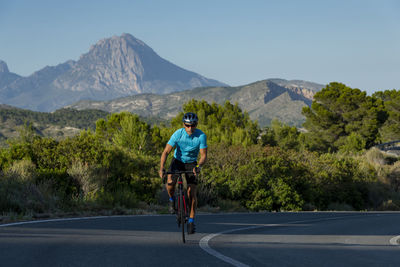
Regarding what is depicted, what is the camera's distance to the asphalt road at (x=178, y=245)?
6.61 meters

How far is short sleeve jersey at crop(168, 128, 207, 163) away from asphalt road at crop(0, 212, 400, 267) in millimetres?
1399

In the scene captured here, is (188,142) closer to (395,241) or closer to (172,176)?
(172,176)

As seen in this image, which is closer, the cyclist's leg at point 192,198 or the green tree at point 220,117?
the cyclist's leg at point 192,198

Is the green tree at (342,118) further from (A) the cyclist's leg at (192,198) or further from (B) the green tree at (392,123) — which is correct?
(A) the cyclist's leg at (192,198)

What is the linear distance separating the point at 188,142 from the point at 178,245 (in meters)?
1.80

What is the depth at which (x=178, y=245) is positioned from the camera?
810 cm

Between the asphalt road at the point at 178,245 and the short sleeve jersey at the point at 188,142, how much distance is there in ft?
4.59

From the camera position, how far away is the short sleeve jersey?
29.5ft

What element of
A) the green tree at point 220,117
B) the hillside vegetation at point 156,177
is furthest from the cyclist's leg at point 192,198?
the green tree at point 220,117

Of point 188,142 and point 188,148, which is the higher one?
point 188,142

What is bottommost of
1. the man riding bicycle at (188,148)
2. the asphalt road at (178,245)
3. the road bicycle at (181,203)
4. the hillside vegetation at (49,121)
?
the asphalt road at (178,245)

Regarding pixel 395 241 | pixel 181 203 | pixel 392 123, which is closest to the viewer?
pixel 181 203

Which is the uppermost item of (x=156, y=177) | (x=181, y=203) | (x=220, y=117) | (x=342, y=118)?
(x=220, y=117)

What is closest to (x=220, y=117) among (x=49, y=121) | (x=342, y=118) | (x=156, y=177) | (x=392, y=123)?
(x=342, y=118)
